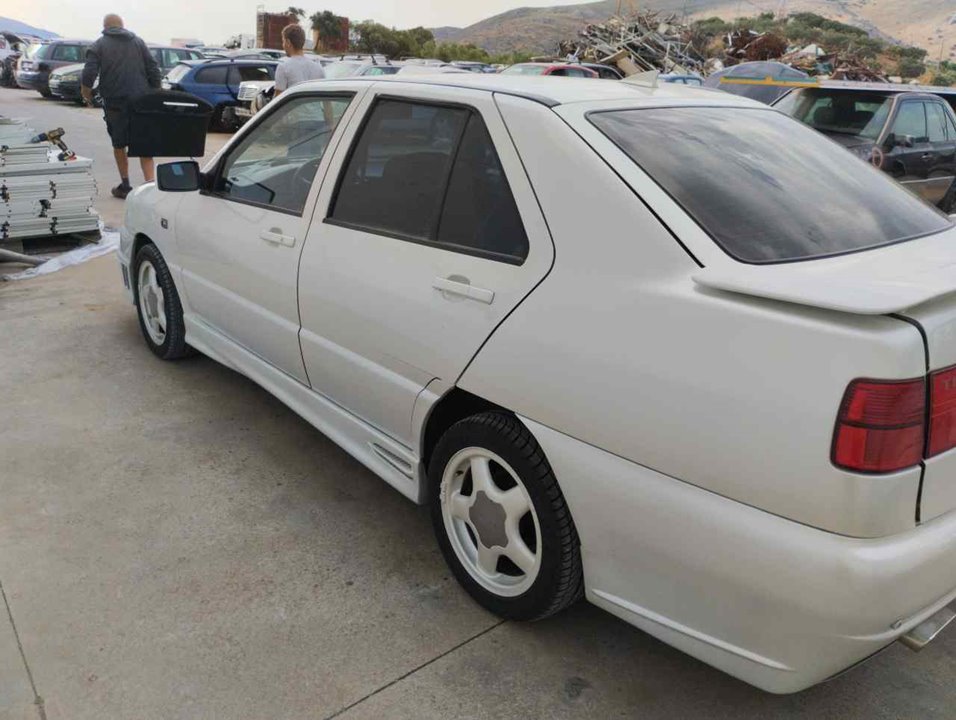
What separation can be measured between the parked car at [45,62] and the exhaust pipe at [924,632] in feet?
82.6

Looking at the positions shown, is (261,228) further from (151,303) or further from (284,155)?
(151,303)

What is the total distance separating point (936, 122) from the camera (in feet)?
28.2

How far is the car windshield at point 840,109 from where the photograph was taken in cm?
825

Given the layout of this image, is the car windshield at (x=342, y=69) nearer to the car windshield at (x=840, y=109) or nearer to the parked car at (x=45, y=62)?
the car windshield at (x=840, y=109)

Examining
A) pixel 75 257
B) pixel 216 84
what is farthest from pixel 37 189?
pixel 216 84

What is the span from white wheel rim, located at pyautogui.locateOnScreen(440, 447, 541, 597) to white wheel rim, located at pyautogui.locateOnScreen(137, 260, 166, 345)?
2.52 meters

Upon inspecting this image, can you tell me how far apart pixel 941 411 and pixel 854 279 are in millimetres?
349

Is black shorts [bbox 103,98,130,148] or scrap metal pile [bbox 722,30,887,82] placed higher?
scrap metal pile [bbox 722,30,887,82]

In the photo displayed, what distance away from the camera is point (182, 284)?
4070 mm

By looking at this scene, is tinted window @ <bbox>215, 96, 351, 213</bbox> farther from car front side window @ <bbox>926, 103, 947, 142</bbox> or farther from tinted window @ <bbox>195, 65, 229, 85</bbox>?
tinted window @ <bbox>195, 65, 229, 85</bbox>

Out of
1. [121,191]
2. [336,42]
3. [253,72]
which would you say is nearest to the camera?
[121,191]

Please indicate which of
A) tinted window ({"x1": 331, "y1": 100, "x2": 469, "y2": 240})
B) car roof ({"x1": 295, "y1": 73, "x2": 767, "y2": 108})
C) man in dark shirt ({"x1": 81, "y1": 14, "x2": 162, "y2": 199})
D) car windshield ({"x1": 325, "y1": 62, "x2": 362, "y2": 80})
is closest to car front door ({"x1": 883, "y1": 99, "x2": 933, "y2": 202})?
car roof ({"x1": 295, "y1": 73, "x2": 767, "y2": 108})

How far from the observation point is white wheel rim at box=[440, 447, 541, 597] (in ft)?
7.70

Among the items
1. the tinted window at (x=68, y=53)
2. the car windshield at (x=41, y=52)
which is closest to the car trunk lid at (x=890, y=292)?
the car windshield at (x=41, y=52)
